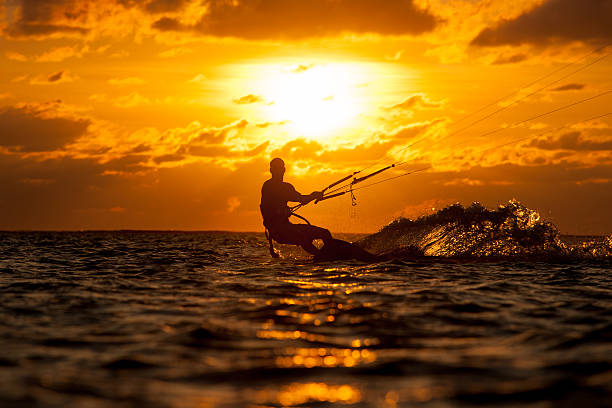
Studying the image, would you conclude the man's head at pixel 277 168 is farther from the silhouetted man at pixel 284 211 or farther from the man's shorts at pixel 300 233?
the man's shorts at pixel 300 233

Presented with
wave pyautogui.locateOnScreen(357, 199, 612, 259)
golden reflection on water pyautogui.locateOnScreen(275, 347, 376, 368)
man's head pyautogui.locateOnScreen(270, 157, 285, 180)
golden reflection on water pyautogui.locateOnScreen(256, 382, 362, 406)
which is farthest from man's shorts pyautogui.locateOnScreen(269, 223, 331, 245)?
golden reflection on water pyautogui.locateOnScreen(256, 382, 362, 406)

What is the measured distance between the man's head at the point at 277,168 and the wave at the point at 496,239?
385cm

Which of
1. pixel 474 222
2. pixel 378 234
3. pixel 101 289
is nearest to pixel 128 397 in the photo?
pixel 101 289

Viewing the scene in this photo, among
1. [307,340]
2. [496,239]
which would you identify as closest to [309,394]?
[307,340]

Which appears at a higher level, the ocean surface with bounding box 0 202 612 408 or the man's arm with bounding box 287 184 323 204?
the man's arm with bounding box 287 184 323 204

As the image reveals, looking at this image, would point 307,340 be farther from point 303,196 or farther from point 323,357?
point 303,196

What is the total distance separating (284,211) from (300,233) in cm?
73

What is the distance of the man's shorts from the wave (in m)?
2.32

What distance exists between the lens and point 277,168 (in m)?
17.5

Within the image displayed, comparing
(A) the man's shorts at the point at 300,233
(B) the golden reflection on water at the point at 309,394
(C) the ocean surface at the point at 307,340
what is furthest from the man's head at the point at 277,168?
(B) the golden reflection on water at the point at 309,394

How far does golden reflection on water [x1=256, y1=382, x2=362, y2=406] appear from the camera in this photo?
454 centimetres

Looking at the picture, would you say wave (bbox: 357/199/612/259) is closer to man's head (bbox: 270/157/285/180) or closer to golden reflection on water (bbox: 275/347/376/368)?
man's head (bbox: 270/157/285/180)

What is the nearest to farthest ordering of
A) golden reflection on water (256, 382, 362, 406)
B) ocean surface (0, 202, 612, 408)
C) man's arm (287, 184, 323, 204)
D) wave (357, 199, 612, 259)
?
golden reflection on water (256, 382, 362, 406), ocean surface (0, 202, 612, 408), man's arm (287, 184, 323, 204), wave (357, 199, 612, 259)

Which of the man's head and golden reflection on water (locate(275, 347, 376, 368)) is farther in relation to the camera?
the man's head
